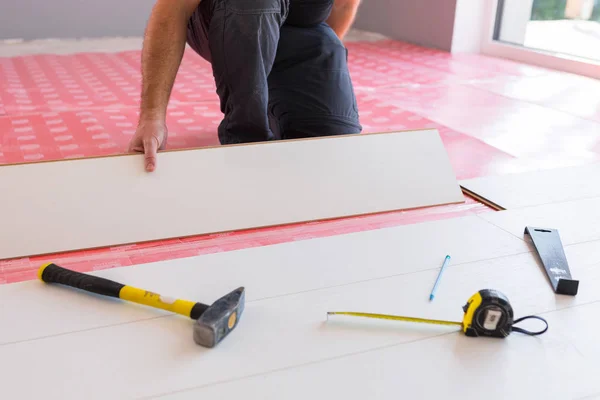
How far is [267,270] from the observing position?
1.31 meters

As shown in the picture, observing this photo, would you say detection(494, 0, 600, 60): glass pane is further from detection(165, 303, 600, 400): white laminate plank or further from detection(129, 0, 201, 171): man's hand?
detection(165, 303, 600, 400): white laminate plank

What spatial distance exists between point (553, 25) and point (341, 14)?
2233 mm

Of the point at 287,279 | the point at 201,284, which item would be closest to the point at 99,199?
the point at 201,284

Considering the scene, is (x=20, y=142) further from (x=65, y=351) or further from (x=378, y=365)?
(x=378, y=365)

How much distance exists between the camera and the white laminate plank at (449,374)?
0.93 meters

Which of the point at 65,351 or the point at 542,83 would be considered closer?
the point at 65,351

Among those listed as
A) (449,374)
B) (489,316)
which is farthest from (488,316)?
(449,374)

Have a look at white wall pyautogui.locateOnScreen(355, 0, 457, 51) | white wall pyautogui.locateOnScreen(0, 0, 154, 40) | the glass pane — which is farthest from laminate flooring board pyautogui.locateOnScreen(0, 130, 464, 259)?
white wall pyautogui.locateOnScreen(0, 0, 154, 40)

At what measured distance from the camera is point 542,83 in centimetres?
359

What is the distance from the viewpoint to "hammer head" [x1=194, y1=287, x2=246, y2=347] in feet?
3.33

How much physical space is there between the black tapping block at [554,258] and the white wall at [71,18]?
373 cm

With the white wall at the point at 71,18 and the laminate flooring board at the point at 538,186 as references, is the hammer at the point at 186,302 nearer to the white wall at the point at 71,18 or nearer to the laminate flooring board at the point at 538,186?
the laminate flooring board at the point at 538,186

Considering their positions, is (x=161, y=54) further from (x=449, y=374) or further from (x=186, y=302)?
(x=449, y=374)

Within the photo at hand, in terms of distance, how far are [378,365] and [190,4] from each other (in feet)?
4.20
